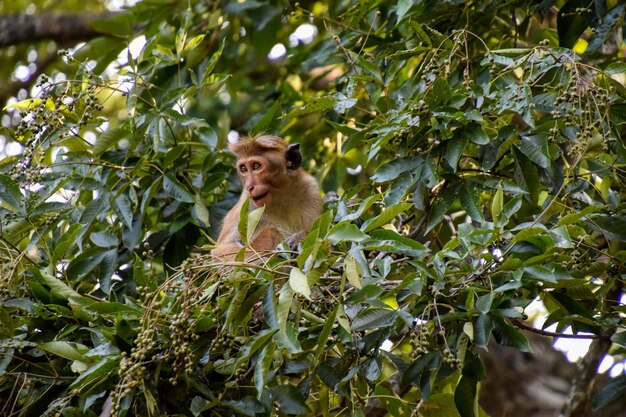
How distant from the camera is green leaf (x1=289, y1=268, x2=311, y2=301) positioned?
361 centimetres

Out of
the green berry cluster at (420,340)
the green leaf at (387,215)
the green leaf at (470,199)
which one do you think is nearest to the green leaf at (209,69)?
the green leaf at (470,199)

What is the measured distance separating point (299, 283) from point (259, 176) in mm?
3275

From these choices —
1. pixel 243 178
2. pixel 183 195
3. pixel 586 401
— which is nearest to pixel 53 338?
pixel 183 195

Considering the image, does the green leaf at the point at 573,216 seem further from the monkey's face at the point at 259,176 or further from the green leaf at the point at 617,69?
the monkey's face at the point at 259,176

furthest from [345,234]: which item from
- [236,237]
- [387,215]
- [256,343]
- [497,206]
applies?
[236,237]

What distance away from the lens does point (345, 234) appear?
153 inches

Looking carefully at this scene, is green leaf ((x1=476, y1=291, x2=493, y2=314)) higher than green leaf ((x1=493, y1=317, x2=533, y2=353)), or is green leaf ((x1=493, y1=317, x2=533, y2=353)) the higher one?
green leaf ((x1=476, y1=291, x2=493, y2=314))

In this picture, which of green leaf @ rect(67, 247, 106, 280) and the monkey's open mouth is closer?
green leaf @ rect(67, 247, 106, 280)

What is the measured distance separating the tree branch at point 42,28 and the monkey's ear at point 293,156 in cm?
461

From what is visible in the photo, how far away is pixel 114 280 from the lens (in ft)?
19.6

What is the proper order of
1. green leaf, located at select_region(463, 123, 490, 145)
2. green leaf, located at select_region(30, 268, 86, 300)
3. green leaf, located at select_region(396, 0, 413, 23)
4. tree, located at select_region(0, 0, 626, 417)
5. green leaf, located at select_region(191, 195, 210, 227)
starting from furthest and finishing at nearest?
green leaf, located at select_region(191, 195, 210, 227)
green leaf, located at select_region(396, 0, 413, 23)
green leaf, located at select_region(30, 268, 86, 300)
green leaf, located at select_region(463, 123, 490, 145)
tree, located at select_region(0, 0, 626, 417)

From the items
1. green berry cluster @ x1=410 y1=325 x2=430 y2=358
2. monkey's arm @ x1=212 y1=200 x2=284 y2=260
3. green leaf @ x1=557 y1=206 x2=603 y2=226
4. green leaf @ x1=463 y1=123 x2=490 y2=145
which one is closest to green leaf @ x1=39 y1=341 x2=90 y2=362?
green berry cluster @ x1=410 y1=325 x2=430 y2=358

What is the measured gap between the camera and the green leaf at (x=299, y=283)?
361 cm

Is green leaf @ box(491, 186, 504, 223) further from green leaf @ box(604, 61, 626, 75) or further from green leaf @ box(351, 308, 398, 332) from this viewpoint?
green leaf @ box(604, 61, 626, 75)
